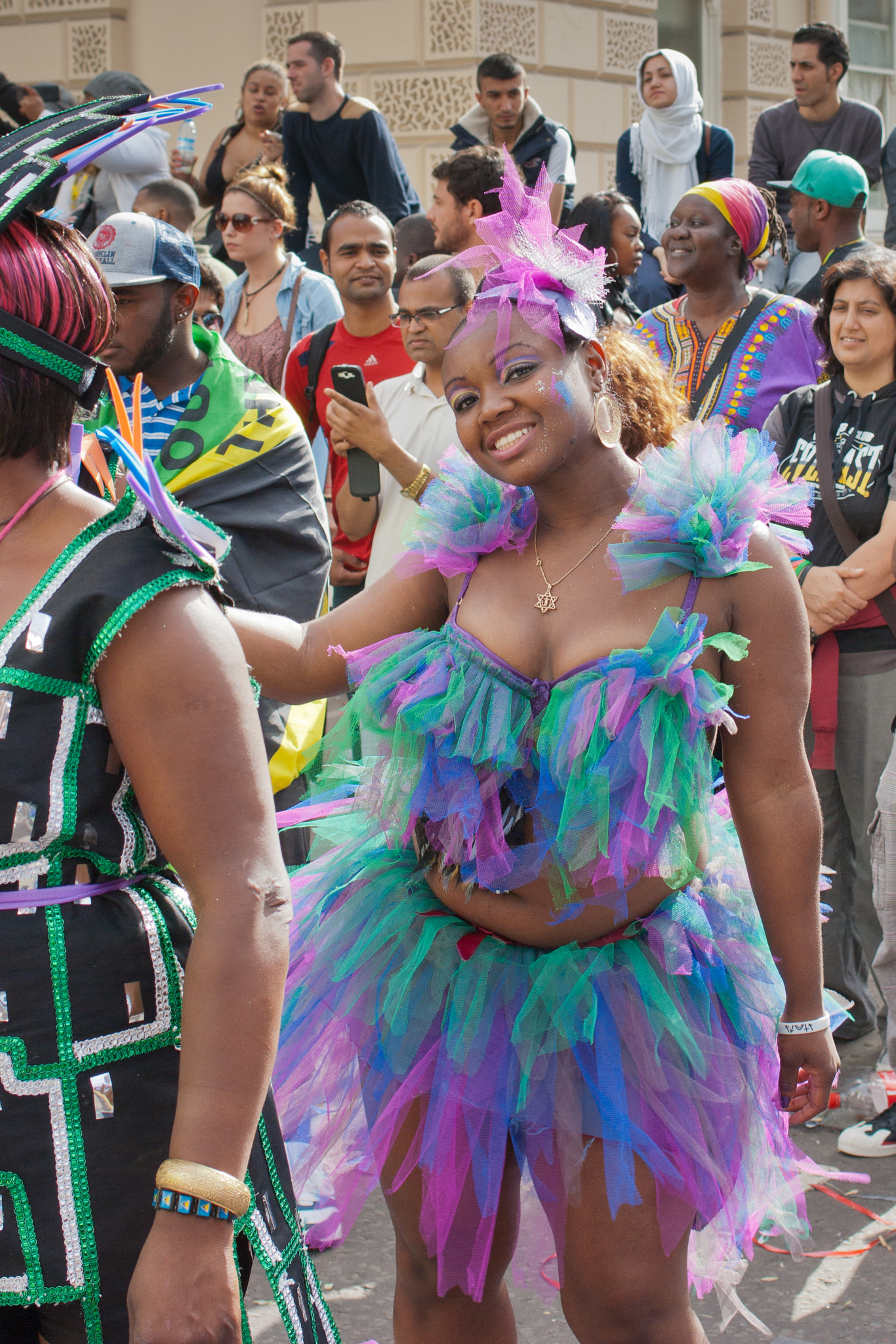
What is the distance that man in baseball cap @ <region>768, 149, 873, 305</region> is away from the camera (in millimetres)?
5863

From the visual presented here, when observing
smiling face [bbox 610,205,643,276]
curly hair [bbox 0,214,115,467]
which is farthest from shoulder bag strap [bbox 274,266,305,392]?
curly hair [bbox 0,214,115,467]

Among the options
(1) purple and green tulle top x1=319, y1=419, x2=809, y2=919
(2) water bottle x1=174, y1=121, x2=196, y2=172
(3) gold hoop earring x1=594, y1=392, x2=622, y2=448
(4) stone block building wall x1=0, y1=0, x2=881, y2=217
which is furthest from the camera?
(4) stone block building wall x1=0, y1=0, x2=881, y2=217

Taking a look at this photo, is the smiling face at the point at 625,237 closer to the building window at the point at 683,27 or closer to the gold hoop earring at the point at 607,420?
the gold hoop earring at the point at 607,420

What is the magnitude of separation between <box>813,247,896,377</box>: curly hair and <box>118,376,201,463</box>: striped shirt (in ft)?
6.57

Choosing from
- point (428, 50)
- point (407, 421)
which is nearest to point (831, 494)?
point (407, 421)

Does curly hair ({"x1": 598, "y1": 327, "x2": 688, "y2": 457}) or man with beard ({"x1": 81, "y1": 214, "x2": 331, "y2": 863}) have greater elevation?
curly hair ({"x1": 598, "y1": 327, "x2": 688, "y2": 457})

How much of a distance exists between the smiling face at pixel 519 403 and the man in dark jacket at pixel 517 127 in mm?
5765

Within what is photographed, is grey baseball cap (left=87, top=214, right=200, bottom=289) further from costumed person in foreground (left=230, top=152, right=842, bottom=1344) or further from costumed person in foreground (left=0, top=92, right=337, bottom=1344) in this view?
costumed person in foreground (left=0, top=92, right=337, bottom=1344)

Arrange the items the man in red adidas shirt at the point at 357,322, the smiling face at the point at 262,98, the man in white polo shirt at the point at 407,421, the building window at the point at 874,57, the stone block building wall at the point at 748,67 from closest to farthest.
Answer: the man in white polo shirt at the point at 407,421 → the man in red adidas shirt at the point at 357,322 → the smiling face at the point at 262,98 → the stone block building wall at the point at 748,67 → the building window at the point at 874,57

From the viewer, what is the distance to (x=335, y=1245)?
3506mm

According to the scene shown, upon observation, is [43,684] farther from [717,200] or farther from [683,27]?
[683,27]

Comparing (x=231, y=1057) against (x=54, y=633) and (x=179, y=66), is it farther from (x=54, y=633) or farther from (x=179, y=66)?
(x=179, y=66)

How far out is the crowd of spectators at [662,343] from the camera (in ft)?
13.1

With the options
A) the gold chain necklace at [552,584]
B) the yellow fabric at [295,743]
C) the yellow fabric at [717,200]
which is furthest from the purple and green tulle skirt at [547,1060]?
the yellow fabric at [717,200]
